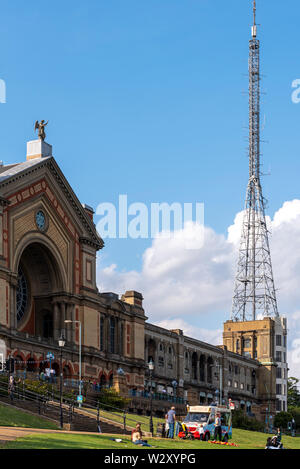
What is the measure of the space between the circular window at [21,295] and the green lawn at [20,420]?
3104cm

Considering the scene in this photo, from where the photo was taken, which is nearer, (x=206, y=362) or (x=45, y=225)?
(x=45, y=225)

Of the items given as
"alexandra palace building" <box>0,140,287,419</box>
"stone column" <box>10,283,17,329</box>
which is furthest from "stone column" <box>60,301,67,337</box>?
"stone column" <box>10,283,17,329</box>

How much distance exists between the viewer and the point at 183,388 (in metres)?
110

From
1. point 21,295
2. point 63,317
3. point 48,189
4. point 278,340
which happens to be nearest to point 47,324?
point 63,317

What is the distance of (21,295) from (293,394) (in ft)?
384

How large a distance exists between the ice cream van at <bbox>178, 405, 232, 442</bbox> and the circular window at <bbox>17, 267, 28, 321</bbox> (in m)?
30.9

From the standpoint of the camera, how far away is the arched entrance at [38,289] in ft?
262

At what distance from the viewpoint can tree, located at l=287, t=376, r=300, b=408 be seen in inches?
7185

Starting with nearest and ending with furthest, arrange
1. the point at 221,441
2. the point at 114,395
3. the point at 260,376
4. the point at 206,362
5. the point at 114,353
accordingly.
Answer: the point at 221,441 → the point at 114,395 → the point at 114,353 → the point at 206,362 → the point at 260,376

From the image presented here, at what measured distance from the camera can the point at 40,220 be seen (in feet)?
257

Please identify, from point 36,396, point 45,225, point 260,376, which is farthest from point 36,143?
point 260,376

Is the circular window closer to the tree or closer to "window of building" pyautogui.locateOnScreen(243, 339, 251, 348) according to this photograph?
"window of building" pyautogui.locateOnScreen(243, 339, 251, 348)
